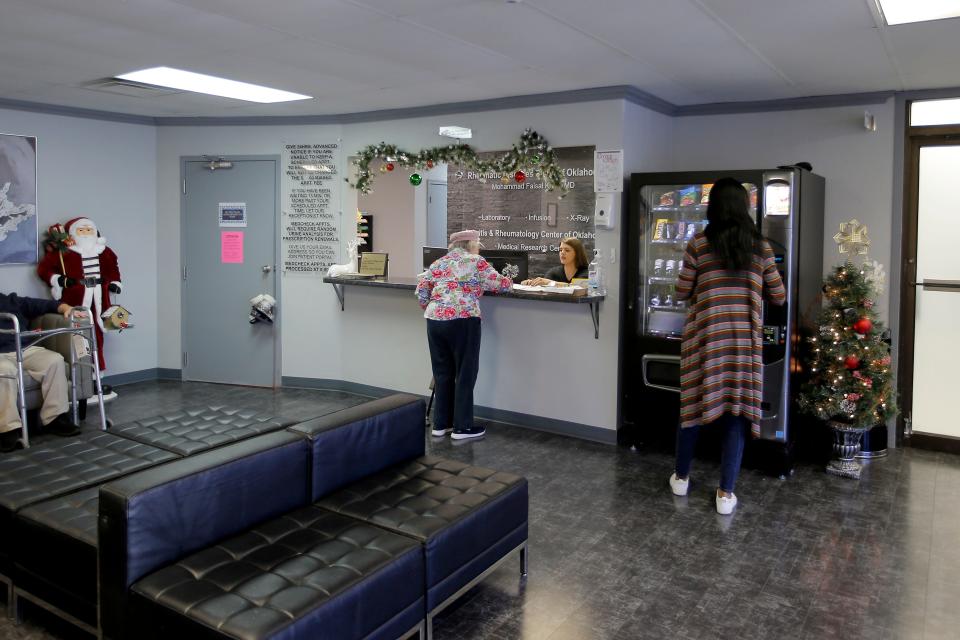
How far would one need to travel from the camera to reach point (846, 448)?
4.86m

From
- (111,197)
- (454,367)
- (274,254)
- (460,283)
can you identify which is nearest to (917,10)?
(460,283)

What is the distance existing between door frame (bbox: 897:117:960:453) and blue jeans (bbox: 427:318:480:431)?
303cm

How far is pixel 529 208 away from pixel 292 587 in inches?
159

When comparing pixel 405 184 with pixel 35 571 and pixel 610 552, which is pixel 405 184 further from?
pixel 35 571

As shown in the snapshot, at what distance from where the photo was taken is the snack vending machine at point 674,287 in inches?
188

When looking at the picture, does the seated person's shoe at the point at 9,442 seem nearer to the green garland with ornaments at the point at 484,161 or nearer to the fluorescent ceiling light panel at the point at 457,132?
the green garland with ornaments at the point at 484,161

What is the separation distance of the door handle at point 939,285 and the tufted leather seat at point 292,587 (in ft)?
14.5

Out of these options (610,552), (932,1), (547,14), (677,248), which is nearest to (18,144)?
(547,14)

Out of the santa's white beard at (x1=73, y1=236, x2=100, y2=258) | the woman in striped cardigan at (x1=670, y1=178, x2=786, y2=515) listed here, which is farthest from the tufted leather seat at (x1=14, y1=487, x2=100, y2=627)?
the santa's white beard at (x1=73, y1=236, x2=100, y2=258)

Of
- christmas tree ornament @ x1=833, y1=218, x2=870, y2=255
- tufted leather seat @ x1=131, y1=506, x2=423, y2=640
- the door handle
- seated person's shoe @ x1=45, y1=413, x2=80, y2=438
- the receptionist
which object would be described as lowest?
seated person's shoe @ x1=45, y1=413, x2=80, y2=438

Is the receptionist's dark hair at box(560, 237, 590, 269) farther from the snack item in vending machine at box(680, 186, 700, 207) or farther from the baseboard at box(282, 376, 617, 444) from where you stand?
the baseboard at box(282, 376, 617, 444)

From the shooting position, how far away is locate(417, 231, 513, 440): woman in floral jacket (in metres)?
5.33

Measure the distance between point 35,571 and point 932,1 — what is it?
14.4 feet

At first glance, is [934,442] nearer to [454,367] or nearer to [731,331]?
[731,331]
